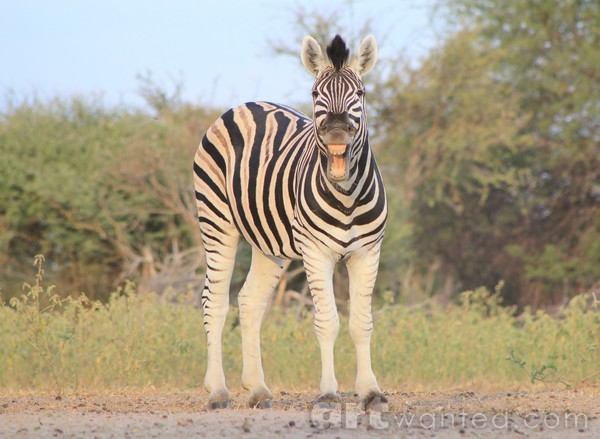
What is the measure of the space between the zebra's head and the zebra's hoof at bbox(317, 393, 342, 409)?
147cm

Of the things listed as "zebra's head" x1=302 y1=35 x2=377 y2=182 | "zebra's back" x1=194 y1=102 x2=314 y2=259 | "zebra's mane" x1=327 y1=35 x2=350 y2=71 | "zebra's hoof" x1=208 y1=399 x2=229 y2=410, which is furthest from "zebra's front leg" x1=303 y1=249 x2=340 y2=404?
"zebra's mane" x1=327 y1=35 x2=350 y2=71

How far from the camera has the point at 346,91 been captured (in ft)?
20.8

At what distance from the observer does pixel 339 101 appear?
20.5 feet

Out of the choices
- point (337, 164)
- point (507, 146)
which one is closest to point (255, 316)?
point (337, 164)

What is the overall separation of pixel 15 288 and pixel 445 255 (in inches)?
586

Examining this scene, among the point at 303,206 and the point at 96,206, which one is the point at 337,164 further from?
the point at 96,206

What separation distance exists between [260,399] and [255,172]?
172cm

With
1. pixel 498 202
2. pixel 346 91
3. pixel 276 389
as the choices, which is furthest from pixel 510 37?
pixel 346 91

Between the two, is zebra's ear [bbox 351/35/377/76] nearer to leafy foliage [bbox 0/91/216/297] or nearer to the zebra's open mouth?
the zebra's open mouth

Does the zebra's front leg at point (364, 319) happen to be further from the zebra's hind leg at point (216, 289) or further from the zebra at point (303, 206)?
the zebra's hind leg at point (216, 289)

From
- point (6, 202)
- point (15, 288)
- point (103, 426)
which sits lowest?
point (103, 426)

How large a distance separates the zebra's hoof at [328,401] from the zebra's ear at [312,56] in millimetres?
2213

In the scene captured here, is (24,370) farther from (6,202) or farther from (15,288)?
(6,202)

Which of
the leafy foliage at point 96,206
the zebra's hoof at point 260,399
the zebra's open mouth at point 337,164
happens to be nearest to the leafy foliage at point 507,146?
the leafy foliage at point 96,206
